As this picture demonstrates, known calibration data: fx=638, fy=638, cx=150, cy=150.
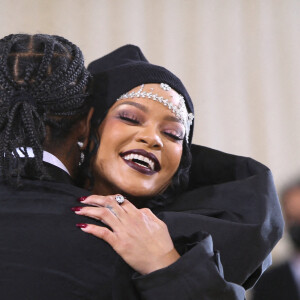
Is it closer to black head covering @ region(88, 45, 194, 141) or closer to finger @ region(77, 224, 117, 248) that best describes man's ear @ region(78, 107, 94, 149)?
black head covering @ region(88, 45, 194, 141)

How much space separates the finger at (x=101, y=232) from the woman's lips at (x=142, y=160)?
0.36 meters

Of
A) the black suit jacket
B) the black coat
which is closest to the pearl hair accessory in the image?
the black coat

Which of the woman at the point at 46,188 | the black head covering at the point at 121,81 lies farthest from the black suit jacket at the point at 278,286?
the woman at the point at 46,188

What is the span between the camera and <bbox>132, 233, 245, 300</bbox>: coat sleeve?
1.13 metres

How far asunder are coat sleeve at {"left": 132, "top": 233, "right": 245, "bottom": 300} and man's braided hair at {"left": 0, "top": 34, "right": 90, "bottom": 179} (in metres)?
0.29

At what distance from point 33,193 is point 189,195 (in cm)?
50

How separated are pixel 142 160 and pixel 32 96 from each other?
1.11 ft

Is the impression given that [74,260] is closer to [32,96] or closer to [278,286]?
[32,96]

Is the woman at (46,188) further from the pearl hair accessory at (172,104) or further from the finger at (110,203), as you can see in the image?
the pearl hair accessory at (172,104)

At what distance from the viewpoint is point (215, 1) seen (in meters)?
3.29

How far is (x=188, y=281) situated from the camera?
1.13 metres

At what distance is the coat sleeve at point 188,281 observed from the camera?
3.70ft

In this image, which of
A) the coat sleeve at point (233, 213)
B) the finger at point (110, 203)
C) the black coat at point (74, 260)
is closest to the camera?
the black coat at point (74, 260)

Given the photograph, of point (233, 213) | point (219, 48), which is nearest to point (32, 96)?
point (233, 213)
